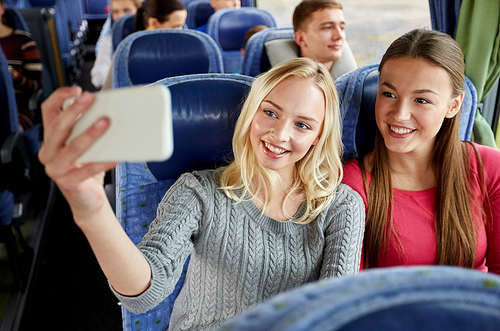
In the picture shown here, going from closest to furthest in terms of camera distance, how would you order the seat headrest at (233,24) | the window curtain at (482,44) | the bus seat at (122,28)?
the window curtain at (482,44) < the bus seat at (122,28) < the seat headrest at (233,24)

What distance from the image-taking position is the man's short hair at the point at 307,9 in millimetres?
2434

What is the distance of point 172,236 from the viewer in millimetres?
987

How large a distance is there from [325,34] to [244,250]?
1704mm

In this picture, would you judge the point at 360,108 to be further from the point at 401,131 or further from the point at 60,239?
the point at 60,239

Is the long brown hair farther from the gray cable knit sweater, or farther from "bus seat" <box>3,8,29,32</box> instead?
"bus seat" <box>3,8,29,32</box>

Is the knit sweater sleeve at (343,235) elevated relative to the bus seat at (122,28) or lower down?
lower down

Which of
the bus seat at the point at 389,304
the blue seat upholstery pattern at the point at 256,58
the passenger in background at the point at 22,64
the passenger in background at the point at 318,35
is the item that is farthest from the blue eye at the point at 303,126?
the passenger in background at the point at 22,64

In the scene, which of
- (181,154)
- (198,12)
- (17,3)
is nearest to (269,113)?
(181,154)

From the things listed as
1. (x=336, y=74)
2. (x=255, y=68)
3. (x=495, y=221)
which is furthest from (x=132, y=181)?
(x=336, y=74)

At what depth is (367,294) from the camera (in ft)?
1.08

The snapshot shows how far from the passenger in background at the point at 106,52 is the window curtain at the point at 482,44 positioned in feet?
8.58

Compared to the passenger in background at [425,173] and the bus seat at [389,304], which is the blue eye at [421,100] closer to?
the passenger in background at [425,173]

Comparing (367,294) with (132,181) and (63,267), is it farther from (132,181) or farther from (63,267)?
(63,267)

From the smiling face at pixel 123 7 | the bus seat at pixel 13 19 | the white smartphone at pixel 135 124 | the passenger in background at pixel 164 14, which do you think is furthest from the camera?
the smiling face at pixel 123 7
